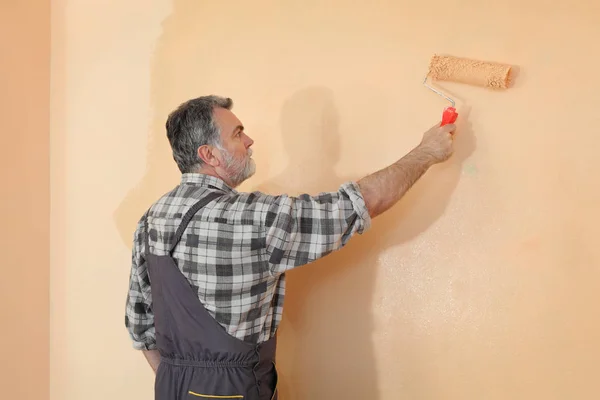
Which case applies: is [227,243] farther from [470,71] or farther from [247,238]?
[470,71]

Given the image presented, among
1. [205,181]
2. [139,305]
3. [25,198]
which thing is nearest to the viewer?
[205,181]

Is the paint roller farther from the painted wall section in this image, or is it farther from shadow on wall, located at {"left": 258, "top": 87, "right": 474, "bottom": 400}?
the painted wall section

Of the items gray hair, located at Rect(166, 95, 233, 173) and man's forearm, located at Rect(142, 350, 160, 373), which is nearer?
gray hair, located at Rect(166, 95, 233, 173)

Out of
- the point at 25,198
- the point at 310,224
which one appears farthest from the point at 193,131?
the point at 25,198

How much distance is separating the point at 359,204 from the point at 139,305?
0.65 m

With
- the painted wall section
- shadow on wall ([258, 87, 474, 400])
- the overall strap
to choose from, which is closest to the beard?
the overall strap

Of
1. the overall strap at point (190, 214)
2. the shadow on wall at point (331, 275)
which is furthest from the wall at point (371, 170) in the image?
the overall strap at point (190, 214)

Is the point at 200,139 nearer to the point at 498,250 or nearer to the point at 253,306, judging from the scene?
the point at 253,306

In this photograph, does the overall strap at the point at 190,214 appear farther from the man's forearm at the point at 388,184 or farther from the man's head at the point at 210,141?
the man's forearm at the point at 388,184

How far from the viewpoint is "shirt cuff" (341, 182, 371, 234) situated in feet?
3.83

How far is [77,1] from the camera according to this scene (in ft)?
6.23

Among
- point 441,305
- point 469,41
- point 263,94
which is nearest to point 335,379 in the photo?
point 441,305

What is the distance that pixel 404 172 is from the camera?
4.04 feet

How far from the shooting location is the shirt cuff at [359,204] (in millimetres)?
1166
